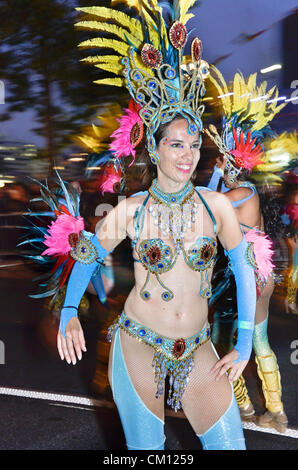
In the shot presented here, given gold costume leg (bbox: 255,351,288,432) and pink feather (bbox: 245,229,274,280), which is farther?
gold costume leg (bbox: 255,351,288,432)

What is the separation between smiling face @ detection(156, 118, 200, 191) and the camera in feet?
6.63

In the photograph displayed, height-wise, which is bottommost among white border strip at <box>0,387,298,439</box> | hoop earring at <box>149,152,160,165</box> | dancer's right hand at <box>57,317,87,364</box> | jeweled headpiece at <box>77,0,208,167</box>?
A: white border strip at <box>0,387,298,439</box>

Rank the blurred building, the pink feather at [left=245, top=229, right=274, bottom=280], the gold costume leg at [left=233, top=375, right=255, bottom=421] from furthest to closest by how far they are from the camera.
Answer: the blurred building, the gold costume leg at [left=233, top=375, right=255, bottom=421], the pink feather at [left=245, top=229, right=274, bottom=280]

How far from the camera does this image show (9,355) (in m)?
5.10

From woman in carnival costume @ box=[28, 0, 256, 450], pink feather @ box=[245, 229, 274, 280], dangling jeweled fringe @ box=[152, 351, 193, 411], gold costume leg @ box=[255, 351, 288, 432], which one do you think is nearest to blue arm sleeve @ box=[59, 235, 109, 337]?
woman in carnival costume @ box=[28, 0, 256, 450]

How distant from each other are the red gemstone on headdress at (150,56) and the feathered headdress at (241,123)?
106 centimetres

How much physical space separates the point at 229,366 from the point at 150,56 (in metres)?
1.35

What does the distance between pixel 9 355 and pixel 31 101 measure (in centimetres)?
309

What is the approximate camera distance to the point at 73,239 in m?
2.30

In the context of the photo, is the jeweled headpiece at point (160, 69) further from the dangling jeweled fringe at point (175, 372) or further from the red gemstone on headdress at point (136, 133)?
the dangling jeweled fringe at point (175, 372)

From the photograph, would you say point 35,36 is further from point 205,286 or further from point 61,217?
point 205,286

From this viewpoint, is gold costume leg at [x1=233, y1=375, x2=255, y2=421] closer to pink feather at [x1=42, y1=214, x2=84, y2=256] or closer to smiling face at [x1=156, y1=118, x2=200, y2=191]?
pink feather at [x1=42, y1=214, x2=84, y2=256]

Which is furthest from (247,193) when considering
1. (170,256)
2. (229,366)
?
(229,366)

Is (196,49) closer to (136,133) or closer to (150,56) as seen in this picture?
(150,56)
